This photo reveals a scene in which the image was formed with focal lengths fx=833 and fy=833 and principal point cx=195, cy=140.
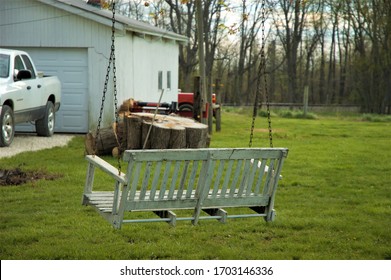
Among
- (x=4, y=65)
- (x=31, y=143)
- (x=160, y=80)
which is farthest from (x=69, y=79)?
(x=160, y=80)

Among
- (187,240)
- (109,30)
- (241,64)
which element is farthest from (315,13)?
(187,240)

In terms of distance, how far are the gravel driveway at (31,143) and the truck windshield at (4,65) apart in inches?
64.6

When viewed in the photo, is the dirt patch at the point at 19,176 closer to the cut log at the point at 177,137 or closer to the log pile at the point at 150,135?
the log pile at the point at 150,135

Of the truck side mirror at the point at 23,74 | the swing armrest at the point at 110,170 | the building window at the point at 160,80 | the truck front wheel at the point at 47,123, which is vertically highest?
the truck side mirror at the point at 23,74

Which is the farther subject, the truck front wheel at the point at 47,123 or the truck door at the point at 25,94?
the truck front wheel at the point at 47,123

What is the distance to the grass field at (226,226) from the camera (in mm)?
8297

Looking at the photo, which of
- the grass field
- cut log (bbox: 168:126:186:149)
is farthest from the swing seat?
cut log (bbox: 168:126:186:149)

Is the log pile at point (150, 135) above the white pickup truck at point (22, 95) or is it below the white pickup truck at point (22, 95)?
below

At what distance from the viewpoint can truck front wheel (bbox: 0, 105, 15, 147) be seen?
17922 mm

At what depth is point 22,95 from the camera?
746 inches

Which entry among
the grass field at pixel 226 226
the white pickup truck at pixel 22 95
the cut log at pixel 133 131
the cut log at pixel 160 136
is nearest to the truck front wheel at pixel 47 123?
the white pickup truck at pixel 22 95

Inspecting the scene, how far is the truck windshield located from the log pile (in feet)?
9.47

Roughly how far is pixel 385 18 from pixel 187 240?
3876 centimetres

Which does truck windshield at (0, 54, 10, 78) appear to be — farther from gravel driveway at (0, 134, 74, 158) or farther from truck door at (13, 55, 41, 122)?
gravel driveway at (0, 134, 74, 158)
